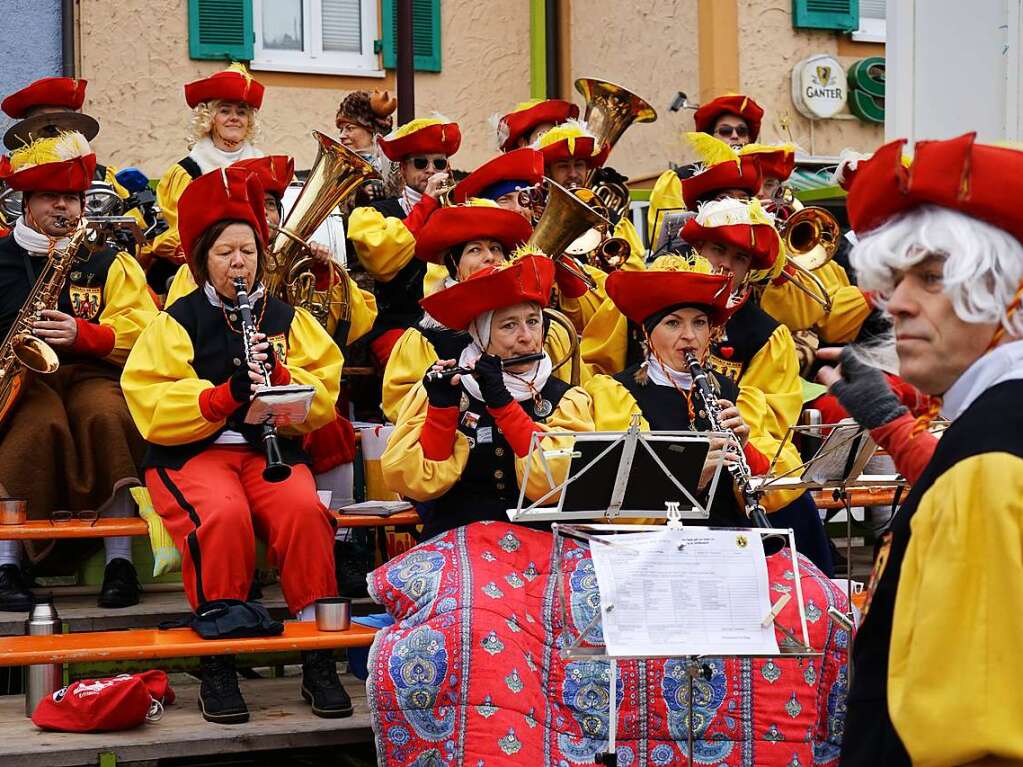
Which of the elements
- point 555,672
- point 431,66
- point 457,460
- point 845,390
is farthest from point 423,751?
point 431,66

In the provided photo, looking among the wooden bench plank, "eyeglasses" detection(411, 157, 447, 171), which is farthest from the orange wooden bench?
"eyeglasses" detection(411, 157, 447, 171)

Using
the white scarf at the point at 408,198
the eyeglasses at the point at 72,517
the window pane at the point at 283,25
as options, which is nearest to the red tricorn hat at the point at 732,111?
the white scarf at the point at 408,198

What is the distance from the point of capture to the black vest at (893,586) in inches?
92.4

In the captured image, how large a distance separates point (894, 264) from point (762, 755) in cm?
250

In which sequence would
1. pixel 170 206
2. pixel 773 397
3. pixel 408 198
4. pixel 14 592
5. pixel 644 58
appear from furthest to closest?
pixel 644 58 < pixel 408 198 < pixel 170 206 < pixel 773 397 < pixel 14 592

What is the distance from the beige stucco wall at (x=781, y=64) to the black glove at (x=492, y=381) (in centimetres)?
657

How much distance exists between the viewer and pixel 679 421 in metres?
5.34

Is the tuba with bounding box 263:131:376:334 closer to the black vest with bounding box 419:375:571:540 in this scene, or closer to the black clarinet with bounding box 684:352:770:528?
the black vest with bounding box 419:375:571:540

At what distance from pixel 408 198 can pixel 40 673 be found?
10.3 ft

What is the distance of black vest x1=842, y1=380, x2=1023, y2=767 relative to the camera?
7.70 ft

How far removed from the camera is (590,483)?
4.26 m

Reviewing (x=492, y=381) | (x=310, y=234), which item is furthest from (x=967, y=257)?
(x=310, y=234)

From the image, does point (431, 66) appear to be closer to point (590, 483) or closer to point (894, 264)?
point (590, 483)

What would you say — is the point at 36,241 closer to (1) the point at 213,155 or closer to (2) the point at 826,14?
(1) the point at 213,155
